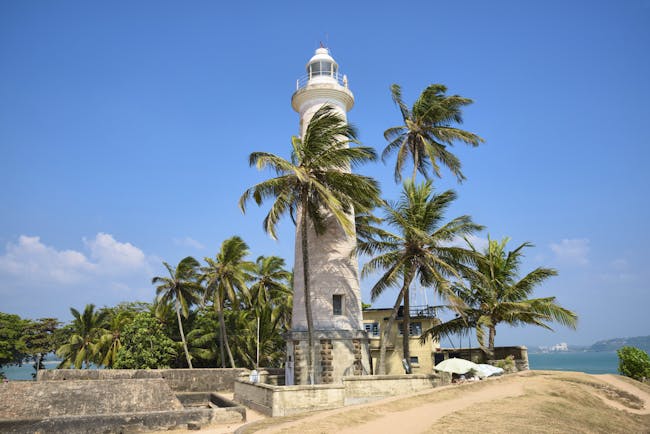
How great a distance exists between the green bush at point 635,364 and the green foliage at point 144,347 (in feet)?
103

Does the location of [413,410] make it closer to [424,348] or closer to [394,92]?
[424,348]

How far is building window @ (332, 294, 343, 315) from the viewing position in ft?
71.5

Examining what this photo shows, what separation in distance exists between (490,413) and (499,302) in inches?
491

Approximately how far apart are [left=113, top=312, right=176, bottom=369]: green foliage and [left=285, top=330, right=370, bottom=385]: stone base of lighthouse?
54.6ft

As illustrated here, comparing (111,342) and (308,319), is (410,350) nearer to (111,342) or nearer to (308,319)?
(308,319)

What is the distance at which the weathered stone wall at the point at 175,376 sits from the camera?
23156 mm

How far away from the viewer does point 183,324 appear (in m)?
39.3

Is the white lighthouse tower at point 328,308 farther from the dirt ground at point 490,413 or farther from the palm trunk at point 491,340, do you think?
the palm trunk at point 491,340

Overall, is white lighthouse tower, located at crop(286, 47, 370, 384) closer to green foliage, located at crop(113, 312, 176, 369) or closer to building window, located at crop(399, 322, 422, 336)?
building window, located at crop(399, 322, 422, 336)

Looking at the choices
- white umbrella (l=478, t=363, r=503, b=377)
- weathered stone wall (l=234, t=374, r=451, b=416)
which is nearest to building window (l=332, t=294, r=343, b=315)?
weathered stone wall (l=234, t=374, r=451, b=416)

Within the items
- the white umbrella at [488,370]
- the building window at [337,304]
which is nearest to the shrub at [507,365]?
the white umbrella at [488,370]

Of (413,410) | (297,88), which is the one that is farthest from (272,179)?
(413,410)

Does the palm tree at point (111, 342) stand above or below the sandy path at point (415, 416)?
above

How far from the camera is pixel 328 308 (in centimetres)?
2138
